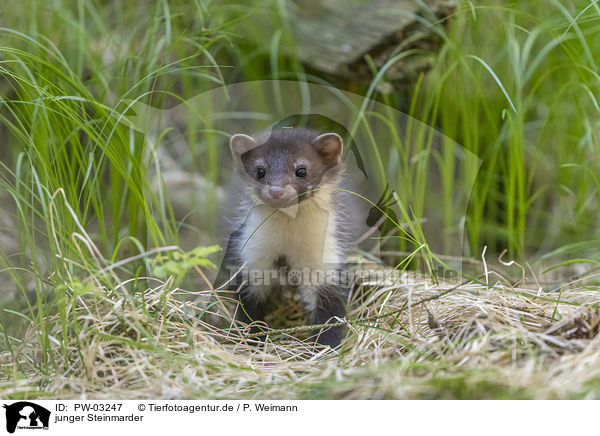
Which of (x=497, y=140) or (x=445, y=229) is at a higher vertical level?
(x=497, y=140)

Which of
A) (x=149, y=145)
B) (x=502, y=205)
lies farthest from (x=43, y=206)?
(x=502, y=205)

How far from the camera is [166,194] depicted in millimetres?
2354

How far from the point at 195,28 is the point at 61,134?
75 cm

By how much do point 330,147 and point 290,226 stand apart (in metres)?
0.35

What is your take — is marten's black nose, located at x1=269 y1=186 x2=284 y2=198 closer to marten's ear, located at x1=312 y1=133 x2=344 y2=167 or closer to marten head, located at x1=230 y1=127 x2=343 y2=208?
marten head, located at x1=230 y1=127 x2=343 y2=208

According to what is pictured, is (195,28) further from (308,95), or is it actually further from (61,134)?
(61,134)

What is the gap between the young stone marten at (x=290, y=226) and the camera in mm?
1926

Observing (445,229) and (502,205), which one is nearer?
(445,229)

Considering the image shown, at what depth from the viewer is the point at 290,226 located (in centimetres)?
200
